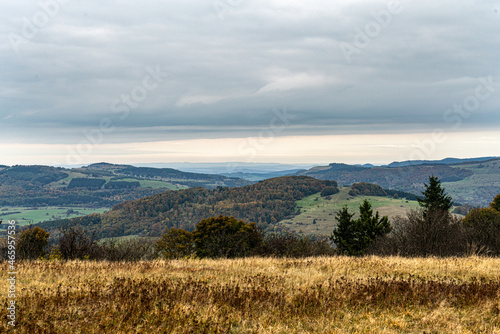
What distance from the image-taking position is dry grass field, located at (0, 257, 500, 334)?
6.89 m

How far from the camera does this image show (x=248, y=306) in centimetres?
821

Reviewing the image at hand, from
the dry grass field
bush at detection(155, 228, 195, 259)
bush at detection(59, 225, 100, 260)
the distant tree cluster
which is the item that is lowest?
bush at detection(155, 228, 195, 259)

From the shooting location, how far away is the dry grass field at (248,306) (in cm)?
689

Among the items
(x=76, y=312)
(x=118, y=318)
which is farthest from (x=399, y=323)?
(x=76, y=312)

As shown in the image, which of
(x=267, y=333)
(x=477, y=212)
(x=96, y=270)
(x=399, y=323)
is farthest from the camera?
(x=477, y=212)

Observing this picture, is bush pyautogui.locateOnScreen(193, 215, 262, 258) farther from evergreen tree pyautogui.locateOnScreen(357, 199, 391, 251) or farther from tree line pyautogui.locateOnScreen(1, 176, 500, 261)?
evergreen tree pyautogui.locateOnScreen(357, 199, 391, 251)

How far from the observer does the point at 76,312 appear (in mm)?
7449

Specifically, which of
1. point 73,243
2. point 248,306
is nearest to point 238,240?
point 73,243

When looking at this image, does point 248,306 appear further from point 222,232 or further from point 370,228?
point 370,228

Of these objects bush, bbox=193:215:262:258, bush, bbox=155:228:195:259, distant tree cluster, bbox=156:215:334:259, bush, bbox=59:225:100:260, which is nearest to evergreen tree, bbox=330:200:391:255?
distant tree cluster, bbox=156:215:334:259

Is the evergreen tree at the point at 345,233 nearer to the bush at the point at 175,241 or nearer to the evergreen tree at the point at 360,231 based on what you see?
the evergreen tree at the point at 360,231

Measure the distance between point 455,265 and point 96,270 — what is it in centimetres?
1476

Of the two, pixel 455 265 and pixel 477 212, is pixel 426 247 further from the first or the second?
pixel 477 212

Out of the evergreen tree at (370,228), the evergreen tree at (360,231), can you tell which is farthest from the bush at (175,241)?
the evergreen tree at (370,228)
